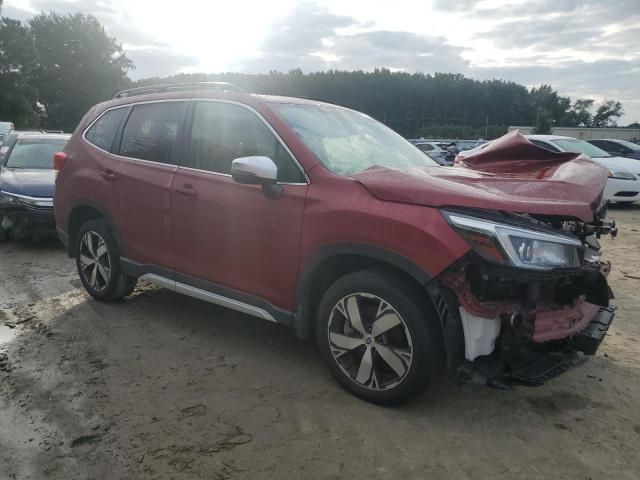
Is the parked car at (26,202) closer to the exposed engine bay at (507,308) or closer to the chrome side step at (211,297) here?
the chrome side step at (211,297)

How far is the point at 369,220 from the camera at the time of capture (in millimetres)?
3080

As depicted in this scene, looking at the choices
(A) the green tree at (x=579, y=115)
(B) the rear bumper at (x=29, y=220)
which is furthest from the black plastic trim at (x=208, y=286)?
(A) the green tree at (x=579, y=115)

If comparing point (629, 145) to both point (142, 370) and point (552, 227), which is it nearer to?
point (552, 227)

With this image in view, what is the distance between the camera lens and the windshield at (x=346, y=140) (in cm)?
361

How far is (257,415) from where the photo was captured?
3.15 meters

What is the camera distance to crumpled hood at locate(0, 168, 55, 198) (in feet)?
25.1

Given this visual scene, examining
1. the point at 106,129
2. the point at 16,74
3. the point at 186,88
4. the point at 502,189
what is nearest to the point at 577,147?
the point at 186,88

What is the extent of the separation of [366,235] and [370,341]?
63cm

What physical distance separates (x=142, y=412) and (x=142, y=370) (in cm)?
62

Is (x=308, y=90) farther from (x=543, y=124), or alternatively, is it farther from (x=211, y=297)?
(x=211, y=297)

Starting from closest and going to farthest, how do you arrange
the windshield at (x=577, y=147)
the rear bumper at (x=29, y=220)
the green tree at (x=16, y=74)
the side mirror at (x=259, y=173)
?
the side mirror at (x=259, y=173) < the rear bumper at (x=29, y=220) < the windshield at (x=577, y=147) < the green tree at (x=16, y=74)

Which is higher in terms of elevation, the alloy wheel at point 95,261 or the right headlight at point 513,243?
the right headlight at point 513,243

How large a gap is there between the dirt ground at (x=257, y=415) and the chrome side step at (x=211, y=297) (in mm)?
399

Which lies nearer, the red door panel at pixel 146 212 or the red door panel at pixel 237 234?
the red door panel at pixel 237 234
